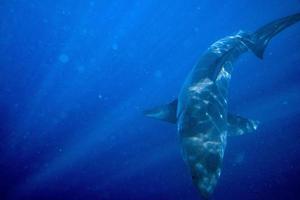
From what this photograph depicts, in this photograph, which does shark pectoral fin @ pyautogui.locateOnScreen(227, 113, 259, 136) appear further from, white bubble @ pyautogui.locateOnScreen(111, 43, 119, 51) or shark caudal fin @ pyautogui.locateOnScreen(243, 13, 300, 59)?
white bubble @ pyautogui.locateOnScreen(111, 43, 119, 51)

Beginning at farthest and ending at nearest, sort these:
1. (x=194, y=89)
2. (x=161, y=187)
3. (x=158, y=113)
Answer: (x=161, y=187) → (x=158, y=113) → (x=194, y=89)

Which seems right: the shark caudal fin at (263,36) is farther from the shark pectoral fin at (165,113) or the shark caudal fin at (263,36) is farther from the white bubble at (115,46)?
the white bubble at (115,46)

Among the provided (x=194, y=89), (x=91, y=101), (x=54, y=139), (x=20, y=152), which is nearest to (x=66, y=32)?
(x=91, y=101)

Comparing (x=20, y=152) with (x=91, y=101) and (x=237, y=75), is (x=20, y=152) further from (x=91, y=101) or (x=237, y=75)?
(x=237, y=75)

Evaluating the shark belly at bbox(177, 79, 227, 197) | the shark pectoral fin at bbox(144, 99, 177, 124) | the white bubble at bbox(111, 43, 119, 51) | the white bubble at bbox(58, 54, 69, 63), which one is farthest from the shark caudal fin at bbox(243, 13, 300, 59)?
the white bubble at bbox(111, 43, 119, 51)

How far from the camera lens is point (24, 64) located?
21.1 metres

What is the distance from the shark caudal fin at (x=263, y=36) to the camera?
6957 millimetres

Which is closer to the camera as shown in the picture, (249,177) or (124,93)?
(249,177)

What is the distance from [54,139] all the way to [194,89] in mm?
16753

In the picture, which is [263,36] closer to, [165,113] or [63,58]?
[165,113]

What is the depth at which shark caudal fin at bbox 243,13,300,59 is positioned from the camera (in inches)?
274

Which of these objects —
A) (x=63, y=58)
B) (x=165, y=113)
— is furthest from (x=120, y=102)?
(x=165, y=113)

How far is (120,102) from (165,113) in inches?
531

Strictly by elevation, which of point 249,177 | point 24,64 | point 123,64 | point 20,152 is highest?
point 24,64
